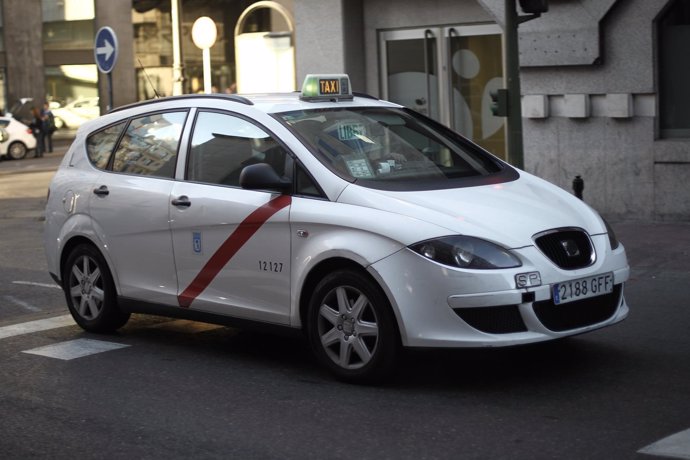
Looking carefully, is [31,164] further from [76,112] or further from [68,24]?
[68,24]

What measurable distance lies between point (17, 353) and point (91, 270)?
81cm

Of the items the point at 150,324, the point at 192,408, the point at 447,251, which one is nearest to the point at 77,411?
the point at 192,408

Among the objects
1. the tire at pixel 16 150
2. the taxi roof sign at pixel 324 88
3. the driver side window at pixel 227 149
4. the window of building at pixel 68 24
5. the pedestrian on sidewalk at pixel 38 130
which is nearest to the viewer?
the driver side window at pixel 227 149

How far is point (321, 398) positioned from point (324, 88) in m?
2.26

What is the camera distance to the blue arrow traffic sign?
1783cm

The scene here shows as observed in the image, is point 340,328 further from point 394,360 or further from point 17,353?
point 17,353

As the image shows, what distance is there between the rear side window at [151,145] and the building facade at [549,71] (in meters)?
7.04

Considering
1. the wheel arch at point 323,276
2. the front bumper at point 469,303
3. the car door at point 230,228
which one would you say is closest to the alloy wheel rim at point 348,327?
the wheel arch at point 323,276

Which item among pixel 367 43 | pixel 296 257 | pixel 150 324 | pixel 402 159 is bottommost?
pixel 150 324

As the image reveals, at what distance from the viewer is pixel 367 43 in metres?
17.0

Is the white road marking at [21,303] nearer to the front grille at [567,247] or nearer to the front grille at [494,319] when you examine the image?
the front grille at [494,319]

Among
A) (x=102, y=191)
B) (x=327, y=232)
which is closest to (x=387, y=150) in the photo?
(x=327, y=232)

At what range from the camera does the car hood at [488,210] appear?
648 centimetres

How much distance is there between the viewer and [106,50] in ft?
58.9
